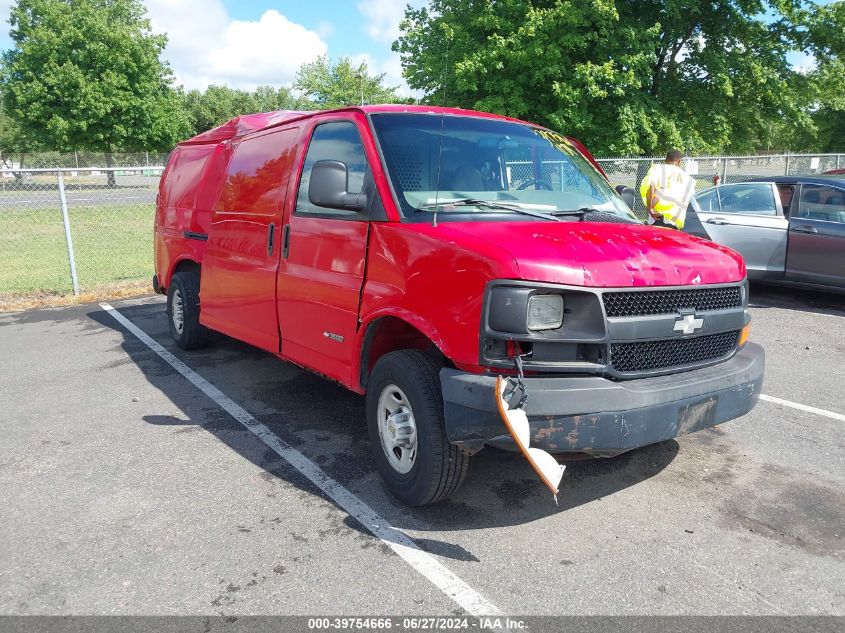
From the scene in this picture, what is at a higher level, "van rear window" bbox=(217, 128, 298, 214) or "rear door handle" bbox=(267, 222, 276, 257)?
"van rear window" bbox=(217, 128, 298, 214)

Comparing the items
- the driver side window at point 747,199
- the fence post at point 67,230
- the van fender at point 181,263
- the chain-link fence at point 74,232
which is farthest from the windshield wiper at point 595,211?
the fence post at point 67,230

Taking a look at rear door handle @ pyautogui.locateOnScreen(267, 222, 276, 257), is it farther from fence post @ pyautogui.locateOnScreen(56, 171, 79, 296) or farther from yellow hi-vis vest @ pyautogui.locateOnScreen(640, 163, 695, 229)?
fence post @ pyautogui.locateOnScreen(56, 171, 79, 296)

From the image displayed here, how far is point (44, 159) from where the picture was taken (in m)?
46.9

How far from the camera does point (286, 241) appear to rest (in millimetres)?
4465

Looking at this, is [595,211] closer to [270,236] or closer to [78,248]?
[270,236]

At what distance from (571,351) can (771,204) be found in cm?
745

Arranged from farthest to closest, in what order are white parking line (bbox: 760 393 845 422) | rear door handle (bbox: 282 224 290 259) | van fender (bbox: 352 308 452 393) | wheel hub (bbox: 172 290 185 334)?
wheel hub (bbox: 172 290 185 334) < white parking line (bbox: 760 393 845 422) < rear door handle (bbox: 282 224 290 259) < van fender (bbox: 352 308 452 393)

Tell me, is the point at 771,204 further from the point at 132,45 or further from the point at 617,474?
the point at 132,45

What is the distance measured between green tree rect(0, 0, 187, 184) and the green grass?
22521 millimetres

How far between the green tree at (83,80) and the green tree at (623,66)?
27.3m

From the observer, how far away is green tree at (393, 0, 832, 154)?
19047mm

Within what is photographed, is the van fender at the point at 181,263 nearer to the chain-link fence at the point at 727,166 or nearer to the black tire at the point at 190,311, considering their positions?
the black tire at the point at 190,311

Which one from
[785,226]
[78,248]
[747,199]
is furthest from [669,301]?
[78,248]

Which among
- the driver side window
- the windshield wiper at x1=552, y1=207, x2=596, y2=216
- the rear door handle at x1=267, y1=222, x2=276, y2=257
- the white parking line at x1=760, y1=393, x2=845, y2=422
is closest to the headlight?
the windshield wiper at x1=552, y1=207, x2=596, y2=216
